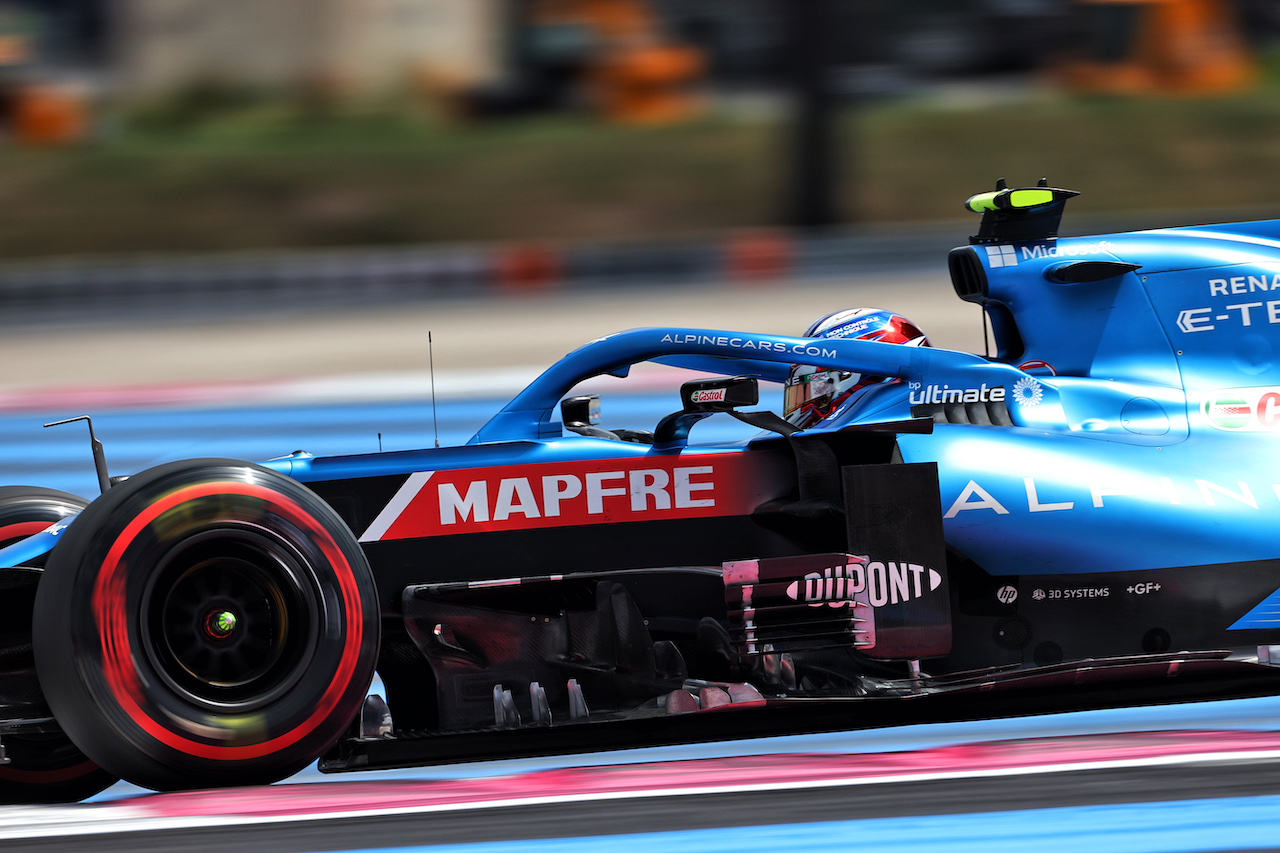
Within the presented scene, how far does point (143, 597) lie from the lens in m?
3.33


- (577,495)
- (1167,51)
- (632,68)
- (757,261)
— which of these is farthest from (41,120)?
(577,495)

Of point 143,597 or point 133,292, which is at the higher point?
point 133,292

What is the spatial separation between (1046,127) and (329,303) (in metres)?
7.96

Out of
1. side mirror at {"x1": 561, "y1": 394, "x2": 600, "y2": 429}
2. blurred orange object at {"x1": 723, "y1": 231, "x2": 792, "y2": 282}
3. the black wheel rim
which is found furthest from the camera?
blurred orange object at {"x1": 723, "y1": 231, "x2": 792, "y2": 282}

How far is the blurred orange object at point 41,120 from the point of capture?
1752 cm

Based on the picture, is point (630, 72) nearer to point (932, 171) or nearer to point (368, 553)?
point (932, 171)

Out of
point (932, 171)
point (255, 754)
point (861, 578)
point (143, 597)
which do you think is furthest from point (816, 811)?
point (932, 171)

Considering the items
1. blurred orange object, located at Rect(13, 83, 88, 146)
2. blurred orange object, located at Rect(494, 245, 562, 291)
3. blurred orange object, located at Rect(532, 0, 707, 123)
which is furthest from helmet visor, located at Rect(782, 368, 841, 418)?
blurred orange object, located at Rect(13, 83, 88, 146)

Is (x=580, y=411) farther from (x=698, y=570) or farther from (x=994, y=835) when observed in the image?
(x=994, y=835)

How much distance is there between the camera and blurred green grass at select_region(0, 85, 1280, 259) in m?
15.1

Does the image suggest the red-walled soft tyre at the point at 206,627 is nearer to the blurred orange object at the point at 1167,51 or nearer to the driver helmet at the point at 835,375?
the driver helmet at the point at 835,375

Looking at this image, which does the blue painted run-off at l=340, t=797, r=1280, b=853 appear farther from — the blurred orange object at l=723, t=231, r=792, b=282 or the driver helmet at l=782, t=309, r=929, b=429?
the blurred orange object at l=723, t=231, r=792, b=282

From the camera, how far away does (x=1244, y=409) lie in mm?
4258

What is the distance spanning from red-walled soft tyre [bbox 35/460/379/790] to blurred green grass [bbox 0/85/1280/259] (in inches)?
445
